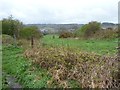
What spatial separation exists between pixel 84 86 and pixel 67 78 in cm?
99

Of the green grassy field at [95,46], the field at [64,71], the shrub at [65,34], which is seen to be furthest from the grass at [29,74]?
the shrub at [65,34]

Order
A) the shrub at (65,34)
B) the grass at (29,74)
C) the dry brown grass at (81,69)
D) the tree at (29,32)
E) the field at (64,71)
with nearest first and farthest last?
1. the dry brown grass at (81,69)
2. the field at (64,71)
3. the grass at (29,74)
4. the tree at (29,32)
5. the shrub at (65,34)

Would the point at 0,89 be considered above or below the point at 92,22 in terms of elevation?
below

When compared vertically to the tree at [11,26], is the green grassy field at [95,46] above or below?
below

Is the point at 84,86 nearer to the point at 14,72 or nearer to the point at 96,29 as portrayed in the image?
the point at 14,72

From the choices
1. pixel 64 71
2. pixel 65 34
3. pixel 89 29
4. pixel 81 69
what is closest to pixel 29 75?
pixel 64 71

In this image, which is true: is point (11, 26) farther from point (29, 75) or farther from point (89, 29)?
point (29, 75)

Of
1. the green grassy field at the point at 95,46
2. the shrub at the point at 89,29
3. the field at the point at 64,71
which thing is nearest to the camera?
the field at the point at 64,71

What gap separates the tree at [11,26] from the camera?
32.3 m

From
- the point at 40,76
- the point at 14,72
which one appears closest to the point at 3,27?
the point at 14,72

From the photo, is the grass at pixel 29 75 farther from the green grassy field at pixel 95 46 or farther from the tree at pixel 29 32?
the tree at pixel 29 32

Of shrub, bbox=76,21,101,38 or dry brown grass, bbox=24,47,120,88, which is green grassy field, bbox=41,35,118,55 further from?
shrub, bbox=76,21,101,38

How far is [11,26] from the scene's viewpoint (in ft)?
107

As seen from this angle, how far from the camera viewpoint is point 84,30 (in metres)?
36.9
